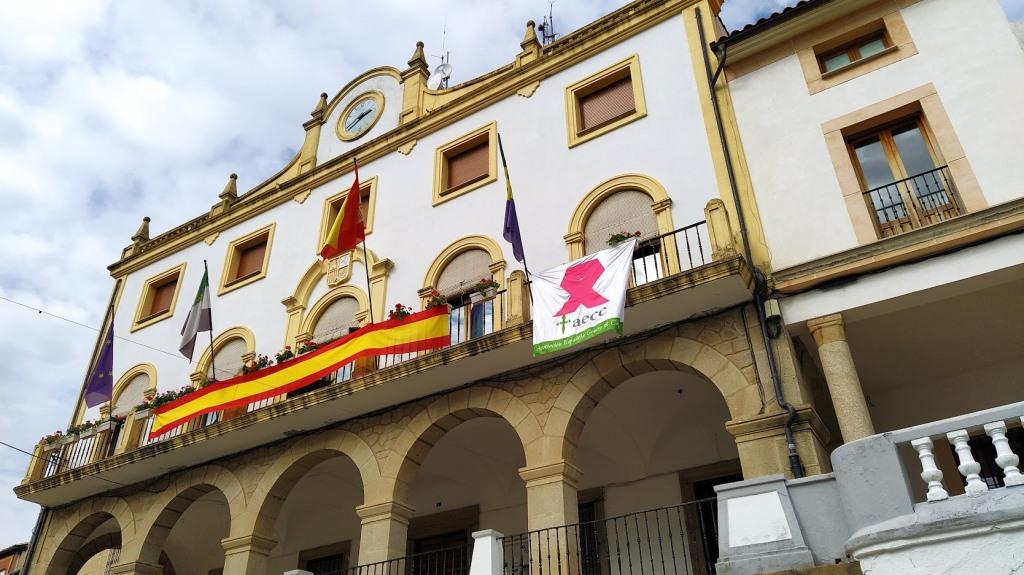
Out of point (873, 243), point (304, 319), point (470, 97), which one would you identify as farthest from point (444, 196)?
point (873, 243)

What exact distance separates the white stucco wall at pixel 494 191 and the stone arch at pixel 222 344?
0.16 metres

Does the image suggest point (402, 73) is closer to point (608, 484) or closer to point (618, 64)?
point (618, 64)

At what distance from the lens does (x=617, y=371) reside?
10891 millimetres

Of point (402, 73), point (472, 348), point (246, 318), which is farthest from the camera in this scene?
point (402, 73)

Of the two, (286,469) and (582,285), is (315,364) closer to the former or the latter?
(286,469)

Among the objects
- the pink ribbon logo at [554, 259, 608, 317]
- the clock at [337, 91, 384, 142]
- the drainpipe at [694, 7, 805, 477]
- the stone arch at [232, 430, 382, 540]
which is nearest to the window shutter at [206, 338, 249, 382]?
the stone arch at [232, 430, 382, 540]

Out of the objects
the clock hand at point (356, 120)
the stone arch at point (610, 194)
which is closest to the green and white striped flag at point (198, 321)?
the clock hand at point (356, 120)

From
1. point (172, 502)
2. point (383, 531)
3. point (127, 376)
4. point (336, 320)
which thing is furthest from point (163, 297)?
point (383, 531)

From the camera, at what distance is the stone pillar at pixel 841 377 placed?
916 cm

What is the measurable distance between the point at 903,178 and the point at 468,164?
8.22m

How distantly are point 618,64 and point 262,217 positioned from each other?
31.5ft

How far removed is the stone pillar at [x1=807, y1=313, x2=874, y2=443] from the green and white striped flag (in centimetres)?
1156

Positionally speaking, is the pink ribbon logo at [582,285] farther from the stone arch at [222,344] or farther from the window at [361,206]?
the stone arch at [222,344]

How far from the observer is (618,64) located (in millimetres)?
14305
